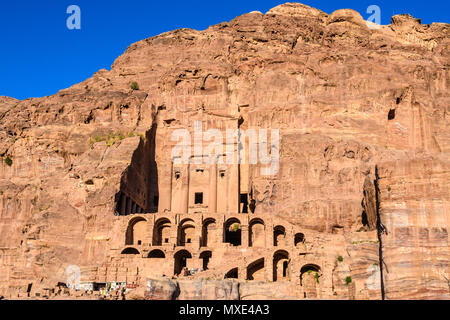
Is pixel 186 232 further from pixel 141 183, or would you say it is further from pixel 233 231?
pixel 141 183

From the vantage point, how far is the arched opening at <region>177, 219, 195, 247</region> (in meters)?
A: 68.2

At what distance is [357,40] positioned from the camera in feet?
292

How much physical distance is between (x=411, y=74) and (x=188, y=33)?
3291 cm

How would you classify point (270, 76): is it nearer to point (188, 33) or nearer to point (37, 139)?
point (188, 33)

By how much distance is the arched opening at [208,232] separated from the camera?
67188 mm

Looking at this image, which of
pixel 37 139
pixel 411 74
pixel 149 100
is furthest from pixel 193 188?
pixel 411 74

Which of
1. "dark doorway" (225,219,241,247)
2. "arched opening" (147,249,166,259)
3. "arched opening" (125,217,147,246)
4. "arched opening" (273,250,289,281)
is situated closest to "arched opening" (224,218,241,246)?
"dark doorway" (225,219,241,247)

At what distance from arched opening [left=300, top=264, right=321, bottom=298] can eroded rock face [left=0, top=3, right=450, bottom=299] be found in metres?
0.13

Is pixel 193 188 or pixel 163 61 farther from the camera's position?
pixel 163 61

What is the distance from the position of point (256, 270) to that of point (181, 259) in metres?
8.46

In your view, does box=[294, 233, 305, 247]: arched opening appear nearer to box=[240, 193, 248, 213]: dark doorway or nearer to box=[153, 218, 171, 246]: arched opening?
box=[153, 218, 171, 246]: arched opening

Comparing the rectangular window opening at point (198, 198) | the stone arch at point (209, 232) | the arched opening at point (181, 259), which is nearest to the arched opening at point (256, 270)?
the arched opening at point (181, 259)

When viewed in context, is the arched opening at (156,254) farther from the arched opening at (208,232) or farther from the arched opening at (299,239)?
the arched opening at (299,239)

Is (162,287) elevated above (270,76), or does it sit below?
below
